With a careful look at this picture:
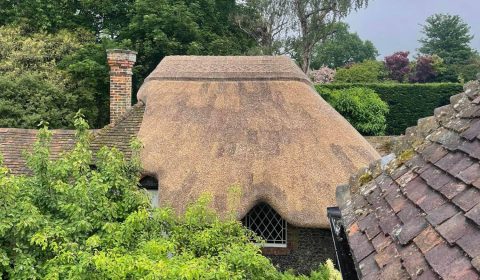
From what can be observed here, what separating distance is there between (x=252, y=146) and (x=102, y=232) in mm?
4033

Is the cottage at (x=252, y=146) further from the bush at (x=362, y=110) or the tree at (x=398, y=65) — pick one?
the tree at (x=398, y=65)

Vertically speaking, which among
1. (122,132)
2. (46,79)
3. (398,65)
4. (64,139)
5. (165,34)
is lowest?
(64,139)

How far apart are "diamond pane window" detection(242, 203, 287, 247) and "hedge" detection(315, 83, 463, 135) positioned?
49.4ft

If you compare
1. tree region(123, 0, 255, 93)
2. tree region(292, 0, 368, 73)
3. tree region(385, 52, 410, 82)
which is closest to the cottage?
tree region(123, 0, 255, 93)

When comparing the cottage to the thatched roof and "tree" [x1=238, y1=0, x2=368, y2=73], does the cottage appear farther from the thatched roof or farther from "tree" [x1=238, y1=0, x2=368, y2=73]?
"tree" [x1=238, y1=0, x2=368, y2=73]

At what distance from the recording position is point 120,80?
1186cm

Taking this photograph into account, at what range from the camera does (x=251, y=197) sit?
27.2 feet

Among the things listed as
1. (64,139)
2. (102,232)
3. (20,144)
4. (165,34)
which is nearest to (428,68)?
(165,34)

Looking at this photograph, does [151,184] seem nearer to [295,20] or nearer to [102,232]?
[102,232]

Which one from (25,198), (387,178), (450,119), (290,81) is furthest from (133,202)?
(290,81)

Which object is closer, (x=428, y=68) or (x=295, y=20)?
(x=295, y=20)

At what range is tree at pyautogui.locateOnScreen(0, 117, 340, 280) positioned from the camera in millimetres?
4699

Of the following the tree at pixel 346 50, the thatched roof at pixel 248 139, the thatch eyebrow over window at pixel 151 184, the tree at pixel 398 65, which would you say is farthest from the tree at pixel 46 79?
the tree at pixel 346 50

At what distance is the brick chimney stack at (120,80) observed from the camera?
11693mm
